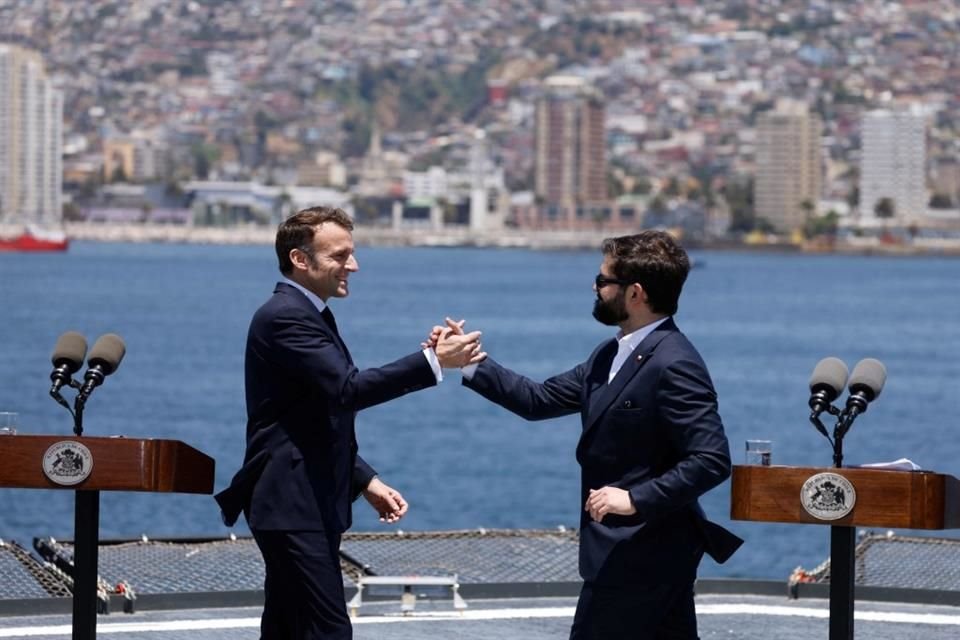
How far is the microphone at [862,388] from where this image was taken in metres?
5.46

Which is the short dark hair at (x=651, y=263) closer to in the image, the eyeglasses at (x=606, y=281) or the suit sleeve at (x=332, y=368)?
the eyeglasses at (x=606, y=281)

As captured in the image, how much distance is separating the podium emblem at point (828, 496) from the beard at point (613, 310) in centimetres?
63

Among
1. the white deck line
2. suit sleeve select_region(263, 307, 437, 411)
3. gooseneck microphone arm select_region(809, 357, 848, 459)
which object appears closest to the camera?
suit sleeve select_region(263, 307, 437, 411)

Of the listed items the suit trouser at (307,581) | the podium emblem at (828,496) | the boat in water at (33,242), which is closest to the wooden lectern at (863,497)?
the podium emblem at (828,496)

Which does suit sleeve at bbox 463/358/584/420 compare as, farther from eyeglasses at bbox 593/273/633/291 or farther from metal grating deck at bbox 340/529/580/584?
metal grating deck at bbox 340/529/580/584

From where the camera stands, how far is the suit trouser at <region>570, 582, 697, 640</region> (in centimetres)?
505

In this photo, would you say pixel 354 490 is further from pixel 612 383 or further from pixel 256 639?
pixel 256 639

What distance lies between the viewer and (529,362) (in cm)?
5225

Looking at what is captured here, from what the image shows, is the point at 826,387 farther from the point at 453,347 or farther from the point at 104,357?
the point at 104,357

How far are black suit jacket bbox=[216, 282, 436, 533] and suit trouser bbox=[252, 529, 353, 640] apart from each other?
35mm

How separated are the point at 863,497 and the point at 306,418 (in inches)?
51.2

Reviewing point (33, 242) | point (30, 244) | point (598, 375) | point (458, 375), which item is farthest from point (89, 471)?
point (33, 242)

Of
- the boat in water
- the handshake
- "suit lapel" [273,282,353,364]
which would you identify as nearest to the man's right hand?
the handshake

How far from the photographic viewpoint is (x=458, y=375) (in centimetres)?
4938
